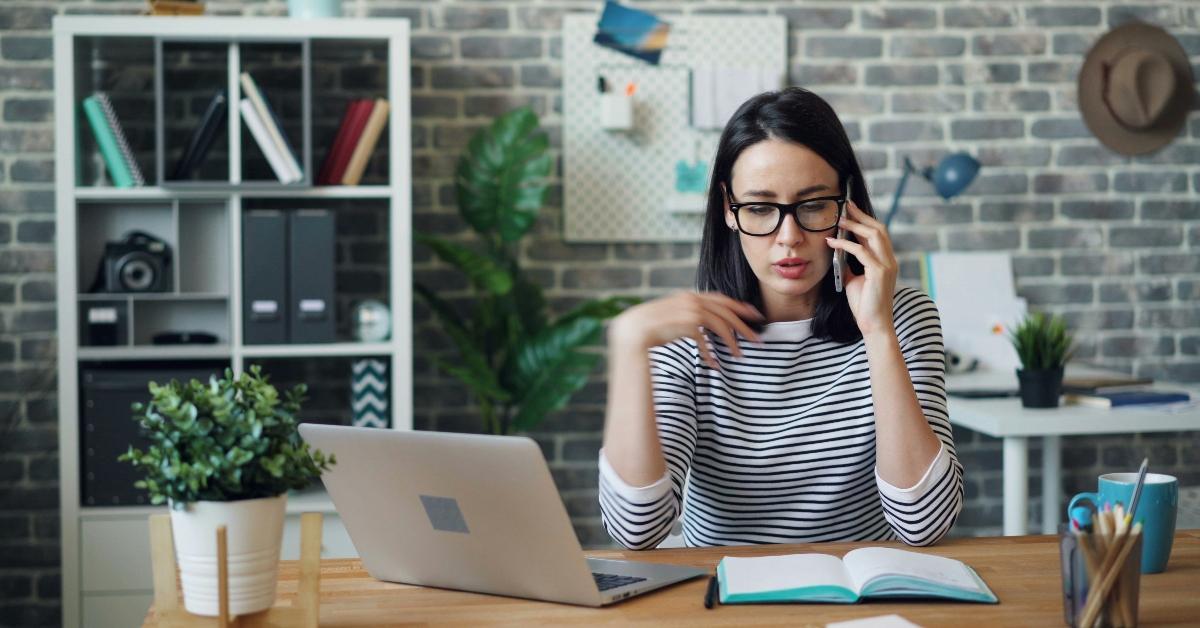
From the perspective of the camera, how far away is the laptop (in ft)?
3.96

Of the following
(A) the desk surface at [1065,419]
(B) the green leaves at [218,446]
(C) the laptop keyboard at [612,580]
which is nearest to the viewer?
(B) the green leaves at [218,446]

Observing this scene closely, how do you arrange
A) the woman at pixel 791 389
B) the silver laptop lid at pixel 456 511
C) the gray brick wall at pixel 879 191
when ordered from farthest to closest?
the gray brick wall at pixel 879 191 → the woman at pixel 791 389 → the silver laptop lid at pixel 456 511

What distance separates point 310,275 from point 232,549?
78.1 inches

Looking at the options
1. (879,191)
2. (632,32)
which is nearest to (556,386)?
Result: (632,32)

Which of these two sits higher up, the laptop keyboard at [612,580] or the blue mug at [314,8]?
the blue mug at [314,8]

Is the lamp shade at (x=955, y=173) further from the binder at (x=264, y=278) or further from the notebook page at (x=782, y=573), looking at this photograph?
the notebook page at (x=782, y=573)

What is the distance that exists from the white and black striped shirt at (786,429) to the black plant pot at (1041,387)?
1.13 meters

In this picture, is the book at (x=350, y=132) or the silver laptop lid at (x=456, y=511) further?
the book at (x=350, y=132)

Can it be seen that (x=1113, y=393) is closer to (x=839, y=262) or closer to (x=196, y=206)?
(x=839, y=262)

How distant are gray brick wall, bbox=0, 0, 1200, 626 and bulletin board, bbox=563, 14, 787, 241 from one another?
0.05 m

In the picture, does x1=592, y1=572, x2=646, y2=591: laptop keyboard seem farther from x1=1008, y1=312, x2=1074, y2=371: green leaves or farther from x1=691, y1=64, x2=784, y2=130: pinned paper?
x1=691, y1=64, x2=784, y2=130: pinned paper

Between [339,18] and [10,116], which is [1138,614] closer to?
[339,18]

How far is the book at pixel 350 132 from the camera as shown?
3.11 m

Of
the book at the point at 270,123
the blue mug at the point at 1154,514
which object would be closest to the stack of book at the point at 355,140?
the book at the point at 270,123
